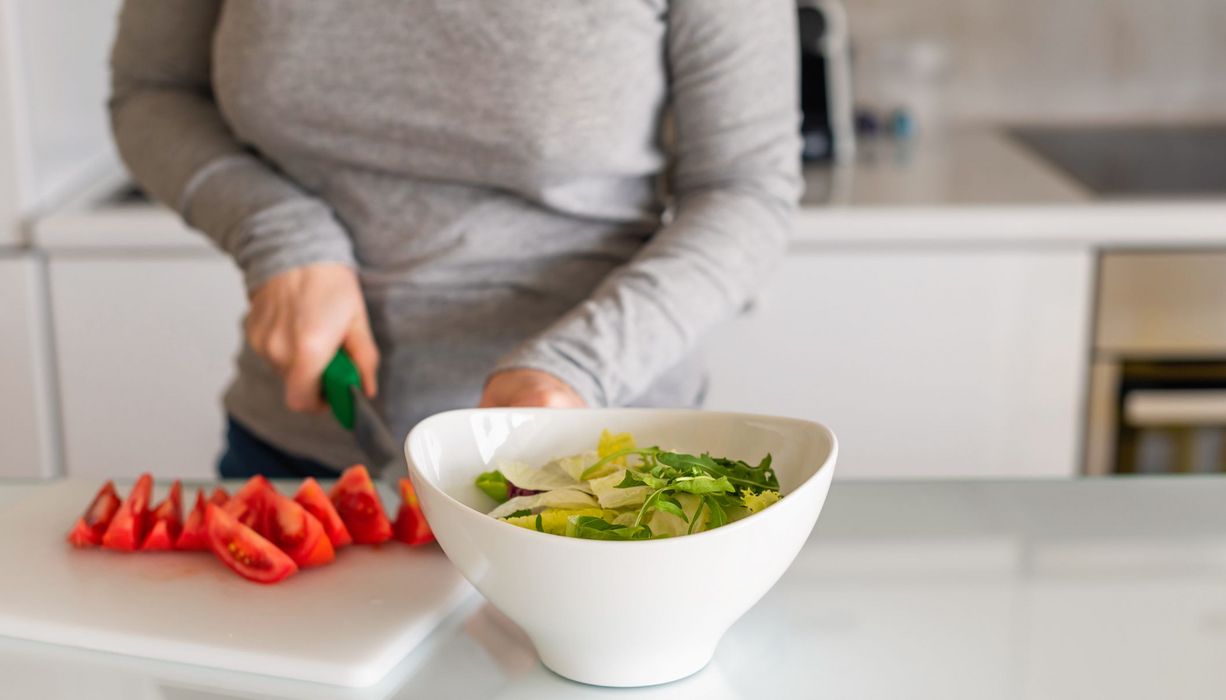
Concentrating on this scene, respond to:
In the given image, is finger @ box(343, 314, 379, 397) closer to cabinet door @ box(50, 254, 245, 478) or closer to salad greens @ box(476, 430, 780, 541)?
salad greens @ box(476, 430, 780, 541)

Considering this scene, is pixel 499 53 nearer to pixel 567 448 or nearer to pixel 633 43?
pixel 633 43

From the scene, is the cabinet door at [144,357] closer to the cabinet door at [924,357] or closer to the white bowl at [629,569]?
the cabinet door at [924,357]

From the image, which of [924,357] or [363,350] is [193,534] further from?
[924,357]

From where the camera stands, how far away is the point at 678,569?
51 centimetres

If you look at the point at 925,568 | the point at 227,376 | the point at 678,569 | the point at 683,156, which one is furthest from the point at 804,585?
the point at 227,376

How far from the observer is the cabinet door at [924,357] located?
5.48ft

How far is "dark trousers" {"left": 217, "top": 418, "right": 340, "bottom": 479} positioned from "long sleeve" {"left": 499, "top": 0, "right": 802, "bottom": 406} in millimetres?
284

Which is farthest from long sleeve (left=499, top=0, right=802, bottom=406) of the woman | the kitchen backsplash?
the kitchen backsplash

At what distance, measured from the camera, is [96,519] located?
2.38 feet

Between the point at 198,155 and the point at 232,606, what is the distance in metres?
0.46

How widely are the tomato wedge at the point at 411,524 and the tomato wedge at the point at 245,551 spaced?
0.19ft

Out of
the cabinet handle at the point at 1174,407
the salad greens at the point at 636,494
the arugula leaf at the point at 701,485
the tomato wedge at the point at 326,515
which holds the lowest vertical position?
the cabinet handle at the point at 1174,407

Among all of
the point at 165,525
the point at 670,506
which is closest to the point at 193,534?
the point at 165,525

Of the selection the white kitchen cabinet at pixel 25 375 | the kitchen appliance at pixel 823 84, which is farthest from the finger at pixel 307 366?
the kitchen appliance at pixel 823 84
